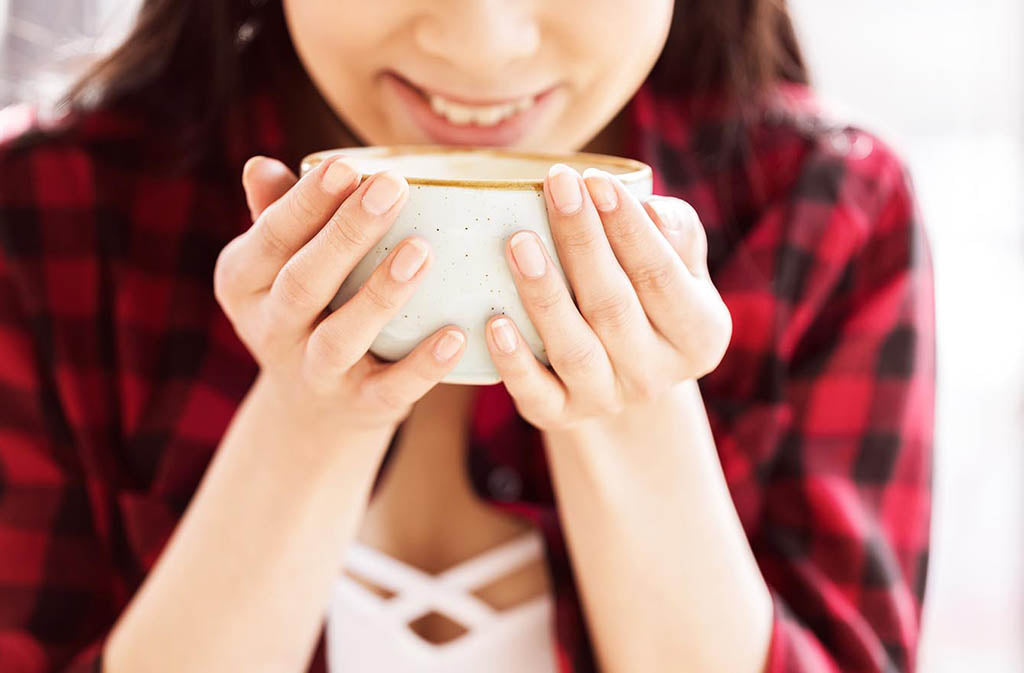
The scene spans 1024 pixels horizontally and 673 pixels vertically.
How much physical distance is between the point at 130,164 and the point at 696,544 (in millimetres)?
638

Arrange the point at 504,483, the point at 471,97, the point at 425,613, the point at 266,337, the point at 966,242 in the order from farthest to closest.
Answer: the point at 966,242
the point at 504,483
the point at 425,613
the point at 471,97
the point at 266,337

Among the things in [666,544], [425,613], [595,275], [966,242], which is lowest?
[966,242]

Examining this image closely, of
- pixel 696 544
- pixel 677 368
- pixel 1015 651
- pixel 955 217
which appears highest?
pixel 677 368

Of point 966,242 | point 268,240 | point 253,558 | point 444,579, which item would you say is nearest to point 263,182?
point 268,240

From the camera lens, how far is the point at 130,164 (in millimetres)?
1021

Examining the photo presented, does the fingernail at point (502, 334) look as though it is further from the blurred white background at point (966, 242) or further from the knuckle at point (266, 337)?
the blurred white background at point (966, 242)

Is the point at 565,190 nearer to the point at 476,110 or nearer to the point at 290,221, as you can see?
the point at 290,221

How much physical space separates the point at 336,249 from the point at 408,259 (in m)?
0.04

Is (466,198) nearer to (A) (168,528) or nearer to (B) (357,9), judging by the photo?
(B) (357,9)

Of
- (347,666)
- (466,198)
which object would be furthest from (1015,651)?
(466,198)

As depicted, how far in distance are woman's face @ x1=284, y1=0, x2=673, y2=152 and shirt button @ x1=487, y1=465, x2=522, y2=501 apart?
0.33 m

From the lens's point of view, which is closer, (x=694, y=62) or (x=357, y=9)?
(x=357, y=9)

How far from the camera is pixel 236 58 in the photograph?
1.04 metres

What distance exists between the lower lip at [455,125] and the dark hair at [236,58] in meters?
0.34
